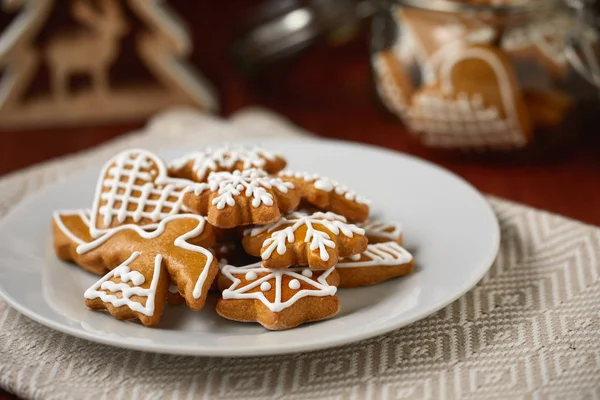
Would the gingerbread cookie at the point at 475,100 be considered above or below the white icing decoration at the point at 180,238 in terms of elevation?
below

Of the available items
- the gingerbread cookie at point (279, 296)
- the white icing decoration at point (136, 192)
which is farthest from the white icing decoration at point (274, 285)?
the white icing decoration at point (136, 192)

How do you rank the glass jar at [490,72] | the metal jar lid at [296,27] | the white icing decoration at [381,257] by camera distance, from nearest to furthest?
the white icing decoration at [381,257]
the glass jar at [490,72]
the metal jar lid at [296,27]

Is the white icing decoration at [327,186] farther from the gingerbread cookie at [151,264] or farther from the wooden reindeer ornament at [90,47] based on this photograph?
Result: the wooden reindeer ornament at [90,47]

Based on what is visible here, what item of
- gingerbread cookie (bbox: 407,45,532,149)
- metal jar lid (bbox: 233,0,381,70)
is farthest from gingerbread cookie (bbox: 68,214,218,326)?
metal jar lid (bbox: 233,0,381,70)

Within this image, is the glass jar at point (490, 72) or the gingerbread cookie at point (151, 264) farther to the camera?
the glass jar at point (490, 72)

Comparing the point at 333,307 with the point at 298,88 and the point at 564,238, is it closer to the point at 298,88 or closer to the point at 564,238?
the point at 564,238

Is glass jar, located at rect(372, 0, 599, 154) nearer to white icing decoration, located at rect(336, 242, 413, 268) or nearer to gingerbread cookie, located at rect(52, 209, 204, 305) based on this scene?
white icing decoration, located at rect(336, 242, 413, 268)

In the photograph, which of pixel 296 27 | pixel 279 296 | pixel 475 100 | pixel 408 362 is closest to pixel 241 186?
pixel 279 296

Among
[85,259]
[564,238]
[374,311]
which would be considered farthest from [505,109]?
[85,259]

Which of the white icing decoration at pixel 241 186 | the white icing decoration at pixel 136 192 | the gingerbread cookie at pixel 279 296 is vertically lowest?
the gingerbread cookie at pixel 279 296
